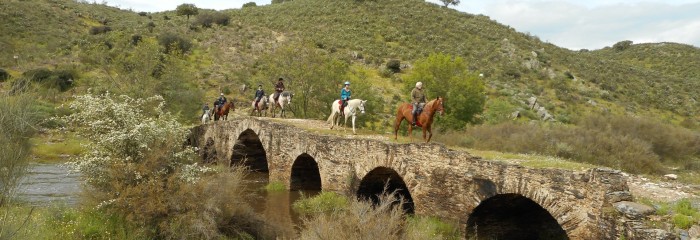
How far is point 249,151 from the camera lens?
2684 centimetres

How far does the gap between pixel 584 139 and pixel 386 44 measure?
3563 centimetres

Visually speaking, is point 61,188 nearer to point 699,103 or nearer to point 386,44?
point 386,44

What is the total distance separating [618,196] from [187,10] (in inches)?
2635

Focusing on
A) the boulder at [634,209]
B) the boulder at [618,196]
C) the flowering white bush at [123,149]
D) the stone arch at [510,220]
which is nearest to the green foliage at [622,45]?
the stone arch at [510,220]

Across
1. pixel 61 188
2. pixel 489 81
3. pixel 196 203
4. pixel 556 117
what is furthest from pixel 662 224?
pixel 489 81

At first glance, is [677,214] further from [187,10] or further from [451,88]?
[187,10]

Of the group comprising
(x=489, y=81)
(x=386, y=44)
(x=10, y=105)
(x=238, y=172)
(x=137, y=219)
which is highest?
(x=386, y=44)

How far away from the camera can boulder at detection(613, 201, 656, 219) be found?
9.06 m

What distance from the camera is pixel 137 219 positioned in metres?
12.1

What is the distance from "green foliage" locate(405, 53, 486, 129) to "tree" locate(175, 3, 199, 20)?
4613cm

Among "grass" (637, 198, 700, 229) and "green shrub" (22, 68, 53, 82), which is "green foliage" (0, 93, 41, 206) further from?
"green shrub" (22, 68, 53, 82)

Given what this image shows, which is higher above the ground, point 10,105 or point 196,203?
point 10,105

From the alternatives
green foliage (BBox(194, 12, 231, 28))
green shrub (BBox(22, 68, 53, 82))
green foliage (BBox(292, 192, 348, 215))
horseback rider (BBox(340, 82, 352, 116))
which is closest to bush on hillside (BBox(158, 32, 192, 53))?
green shrub (BBox(22, 68, 53, 82))

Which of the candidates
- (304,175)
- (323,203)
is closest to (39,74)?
(304,175)
